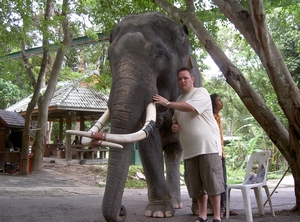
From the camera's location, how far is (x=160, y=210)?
5.61 metres

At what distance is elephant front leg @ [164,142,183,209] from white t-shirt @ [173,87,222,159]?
2101mm

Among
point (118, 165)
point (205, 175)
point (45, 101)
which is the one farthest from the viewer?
point (45, 101)

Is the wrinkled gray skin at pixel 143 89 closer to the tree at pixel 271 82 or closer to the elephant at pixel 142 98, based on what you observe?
the elephant at pixel 142 98

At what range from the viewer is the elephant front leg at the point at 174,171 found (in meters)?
6.73

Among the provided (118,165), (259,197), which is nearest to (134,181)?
(259,197)

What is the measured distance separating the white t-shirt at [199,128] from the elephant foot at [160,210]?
122 centimetres

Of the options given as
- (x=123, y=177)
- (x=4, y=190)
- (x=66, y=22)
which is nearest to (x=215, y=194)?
(x=123, y=177)

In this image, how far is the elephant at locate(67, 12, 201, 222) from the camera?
407 centimetres

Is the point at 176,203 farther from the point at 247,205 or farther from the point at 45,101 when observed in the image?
the point at 45,101

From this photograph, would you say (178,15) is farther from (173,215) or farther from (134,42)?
(173,215)

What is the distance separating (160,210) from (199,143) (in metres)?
1.49

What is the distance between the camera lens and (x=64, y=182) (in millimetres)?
13445

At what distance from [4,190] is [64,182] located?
151 inches

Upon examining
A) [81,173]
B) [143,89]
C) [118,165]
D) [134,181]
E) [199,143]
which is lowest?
[134,181]
